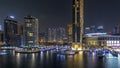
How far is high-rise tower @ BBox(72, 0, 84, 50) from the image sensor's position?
118812mm

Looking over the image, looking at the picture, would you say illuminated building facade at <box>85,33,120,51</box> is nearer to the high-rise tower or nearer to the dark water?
the high-rise tower

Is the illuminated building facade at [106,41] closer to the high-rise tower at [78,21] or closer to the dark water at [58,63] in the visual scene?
the high-rise tower at [78,21]

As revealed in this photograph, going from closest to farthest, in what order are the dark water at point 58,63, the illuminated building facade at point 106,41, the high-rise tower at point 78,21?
the dark water at point 58,63
the illuminated building facade at point 106,41
the high-rise tower at point 78,21

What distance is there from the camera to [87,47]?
123125 millimetres

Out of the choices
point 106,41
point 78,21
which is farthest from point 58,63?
point 106,41

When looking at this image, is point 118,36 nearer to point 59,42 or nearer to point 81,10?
point 81,10

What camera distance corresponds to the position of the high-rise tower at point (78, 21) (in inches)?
4678

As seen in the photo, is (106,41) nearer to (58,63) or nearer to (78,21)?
(78,21)

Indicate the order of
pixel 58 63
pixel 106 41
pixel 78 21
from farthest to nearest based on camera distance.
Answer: pixel 106 41 < pixel 78 21 < pixel 58 63

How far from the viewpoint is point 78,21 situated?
Answer: 119188 mm

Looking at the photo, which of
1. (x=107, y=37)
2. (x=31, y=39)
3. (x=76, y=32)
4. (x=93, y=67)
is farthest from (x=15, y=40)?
(x=93, y=67)

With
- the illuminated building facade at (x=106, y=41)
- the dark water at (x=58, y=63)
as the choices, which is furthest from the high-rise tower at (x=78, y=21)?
the dark water at (x=58, y=63)

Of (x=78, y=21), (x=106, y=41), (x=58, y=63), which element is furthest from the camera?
(x=106, y=41)

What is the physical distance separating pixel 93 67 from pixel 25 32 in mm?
80101
